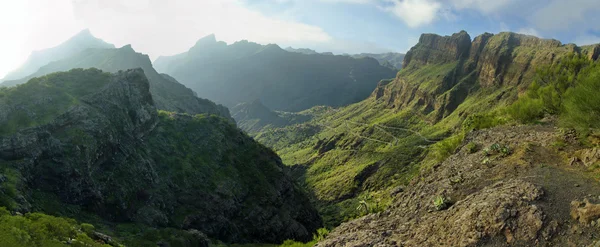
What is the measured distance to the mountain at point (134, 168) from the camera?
176ft

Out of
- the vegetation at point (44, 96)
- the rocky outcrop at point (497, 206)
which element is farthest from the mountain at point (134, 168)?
the rocky outcrop at point (497, 206)

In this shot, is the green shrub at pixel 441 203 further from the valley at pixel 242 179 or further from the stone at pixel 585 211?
the stone at pixel 585 211

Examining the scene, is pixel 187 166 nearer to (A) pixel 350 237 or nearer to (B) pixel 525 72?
(A) pixel 350 237

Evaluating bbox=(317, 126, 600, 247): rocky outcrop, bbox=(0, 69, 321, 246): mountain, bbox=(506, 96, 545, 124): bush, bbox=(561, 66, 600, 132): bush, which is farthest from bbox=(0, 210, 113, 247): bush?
bbox=(506, 96, 545, 124): bush

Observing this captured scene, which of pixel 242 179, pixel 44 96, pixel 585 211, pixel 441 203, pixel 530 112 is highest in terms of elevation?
pixel 44 96

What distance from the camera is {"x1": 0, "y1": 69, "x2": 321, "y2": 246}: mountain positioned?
5362 centimetres

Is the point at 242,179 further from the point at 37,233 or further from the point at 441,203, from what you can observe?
the point at 441,203

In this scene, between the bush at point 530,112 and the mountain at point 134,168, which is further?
the mountain at point 134,168

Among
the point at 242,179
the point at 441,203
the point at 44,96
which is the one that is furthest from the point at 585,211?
the point at 44,96

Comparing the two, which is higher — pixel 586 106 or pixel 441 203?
pixel 586 106

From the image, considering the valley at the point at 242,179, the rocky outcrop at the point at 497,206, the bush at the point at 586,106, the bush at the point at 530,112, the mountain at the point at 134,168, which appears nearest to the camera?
the rocky outcrop at the point at 497,206

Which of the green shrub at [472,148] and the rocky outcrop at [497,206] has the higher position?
the green shrub at [472,148]

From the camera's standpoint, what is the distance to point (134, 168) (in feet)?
233

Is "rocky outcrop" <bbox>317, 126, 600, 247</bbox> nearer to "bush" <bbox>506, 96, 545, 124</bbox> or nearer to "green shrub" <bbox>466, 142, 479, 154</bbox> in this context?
"green shrub" <bbox>466, 142, 479, 154</bbox>
